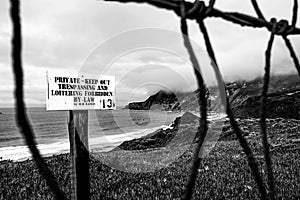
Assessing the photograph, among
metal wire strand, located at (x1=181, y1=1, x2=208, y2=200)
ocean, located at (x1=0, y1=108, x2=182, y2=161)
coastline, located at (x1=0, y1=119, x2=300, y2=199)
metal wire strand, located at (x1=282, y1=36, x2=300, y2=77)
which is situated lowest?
ocean, located at (x1=0, y1=108, x2=182, y2=161)

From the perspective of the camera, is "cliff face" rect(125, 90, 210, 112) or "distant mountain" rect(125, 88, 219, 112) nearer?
"distant mountain" rect(125, 88, 219, 112)

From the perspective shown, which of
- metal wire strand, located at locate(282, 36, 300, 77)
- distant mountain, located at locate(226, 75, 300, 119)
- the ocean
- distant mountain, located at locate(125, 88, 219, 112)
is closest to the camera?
metal wire strand, located at locate(282, 36, 300, 77)

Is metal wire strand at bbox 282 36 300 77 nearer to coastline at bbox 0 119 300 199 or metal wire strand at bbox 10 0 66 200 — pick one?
metal wire strand at bbox 10 0 66 200

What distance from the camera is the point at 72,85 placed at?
3670 millimetres

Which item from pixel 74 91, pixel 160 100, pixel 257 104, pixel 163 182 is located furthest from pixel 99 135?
pixel 74 91

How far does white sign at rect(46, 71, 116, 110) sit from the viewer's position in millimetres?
3586

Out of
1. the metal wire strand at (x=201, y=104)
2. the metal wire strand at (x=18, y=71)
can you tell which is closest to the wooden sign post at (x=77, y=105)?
the metal wire strand at (x=201, y=104)

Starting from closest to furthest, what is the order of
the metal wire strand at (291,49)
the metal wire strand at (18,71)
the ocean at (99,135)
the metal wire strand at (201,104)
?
the metal wire strand at (18,71), the metal wire strand at (201,104), the metal wire strand at (291,49), the ocean at (99,135)

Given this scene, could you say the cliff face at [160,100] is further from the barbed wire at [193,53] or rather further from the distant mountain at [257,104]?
the distant mountain at [257,104]

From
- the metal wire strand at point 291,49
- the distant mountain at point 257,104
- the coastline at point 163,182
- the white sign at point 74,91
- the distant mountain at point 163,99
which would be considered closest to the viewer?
the metal wire strand at point 291,49

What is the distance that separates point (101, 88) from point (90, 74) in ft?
0.84

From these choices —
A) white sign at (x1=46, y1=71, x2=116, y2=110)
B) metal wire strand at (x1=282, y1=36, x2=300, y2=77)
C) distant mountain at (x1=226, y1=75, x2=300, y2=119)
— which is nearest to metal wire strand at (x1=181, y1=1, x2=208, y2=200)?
metal wire strand at (x1=282, y1=36, x2=300, y2=77)

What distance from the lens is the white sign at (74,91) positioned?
359cm

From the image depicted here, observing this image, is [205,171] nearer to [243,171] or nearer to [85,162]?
[243,171]
